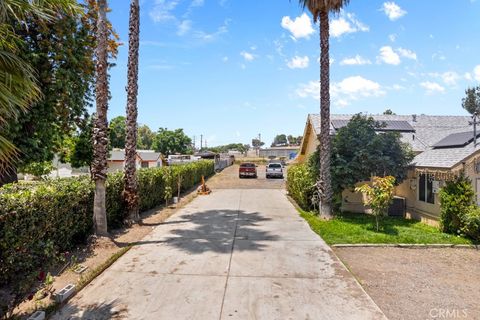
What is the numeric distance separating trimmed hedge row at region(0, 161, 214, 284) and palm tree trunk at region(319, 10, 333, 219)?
25.5 feet

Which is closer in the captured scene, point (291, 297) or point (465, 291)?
point (291, 297)

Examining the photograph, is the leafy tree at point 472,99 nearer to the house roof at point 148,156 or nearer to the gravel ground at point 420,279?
the gravel ground at point 420,279

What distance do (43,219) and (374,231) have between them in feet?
31.9

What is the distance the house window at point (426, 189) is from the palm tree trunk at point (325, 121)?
386 centimetres

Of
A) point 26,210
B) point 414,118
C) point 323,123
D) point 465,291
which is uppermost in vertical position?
point 414,118

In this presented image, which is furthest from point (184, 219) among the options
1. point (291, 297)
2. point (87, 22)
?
point (87, 22)

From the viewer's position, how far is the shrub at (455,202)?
9754 millimetres

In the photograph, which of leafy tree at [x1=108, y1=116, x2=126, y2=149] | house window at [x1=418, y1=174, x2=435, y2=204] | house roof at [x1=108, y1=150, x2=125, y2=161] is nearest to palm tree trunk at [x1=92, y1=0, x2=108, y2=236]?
house window at [x1=418, y1=174, x2=435, y2=204]

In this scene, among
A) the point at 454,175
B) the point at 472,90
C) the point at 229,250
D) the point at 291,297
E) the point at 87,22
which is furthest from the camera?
the point at 472,90

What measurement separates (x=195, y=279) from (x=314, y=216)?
7.84 meters

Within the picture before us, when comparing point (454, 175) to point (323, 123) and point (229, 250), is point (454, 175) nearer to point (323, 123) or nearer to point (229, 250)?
point (323, 123)

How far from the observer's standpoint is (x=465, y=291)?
19.8 ft

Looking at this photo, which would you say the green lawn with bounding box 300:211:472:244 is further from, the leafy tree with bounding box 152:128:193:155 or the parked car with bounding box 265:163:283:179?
the leafy tree with bounding box 152:128:193:155

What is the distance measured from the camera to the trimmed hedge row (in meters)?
5.62
